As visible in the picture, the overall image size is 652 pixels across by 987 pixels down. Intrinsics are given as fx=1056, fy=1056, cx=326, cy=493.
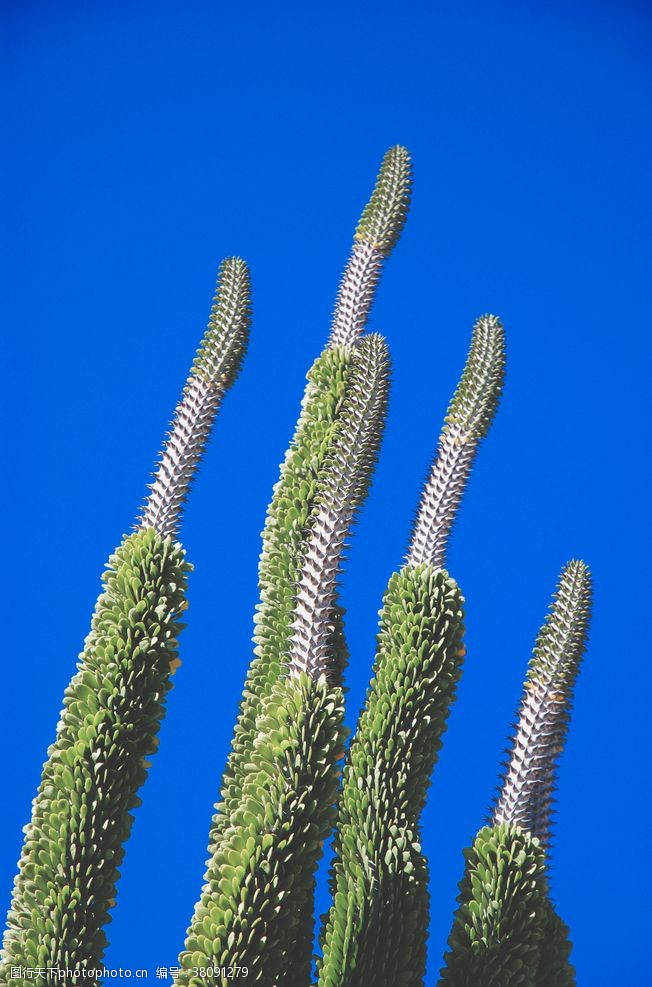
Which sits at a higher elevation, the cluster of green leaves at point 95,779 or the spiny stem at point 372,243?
the spiny stem at point 372,243

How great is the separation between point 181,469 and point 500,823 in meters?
2.58

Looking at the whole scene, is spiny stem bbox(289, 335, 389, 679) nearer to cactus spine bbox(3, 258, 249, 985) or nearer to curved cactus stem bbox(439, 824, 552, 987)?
cactus spine bbox(3, 258, 249, 985)

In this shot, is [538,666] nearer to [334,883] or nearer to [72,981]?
[334,883]

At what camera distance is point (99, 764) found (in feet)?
15.1

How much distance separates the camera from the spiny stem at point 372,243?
6578 mm

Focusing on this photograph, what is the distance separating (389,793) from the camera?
5090 mm

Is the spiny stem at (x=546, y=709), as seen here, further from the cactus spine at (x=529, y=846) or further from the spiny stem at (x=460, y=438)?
the spiny stem at (x=460, y=438)

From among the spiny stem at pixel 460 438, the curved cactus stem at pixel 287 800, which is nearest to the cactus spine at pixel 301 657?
the curved cactus stem at pixel 287 800

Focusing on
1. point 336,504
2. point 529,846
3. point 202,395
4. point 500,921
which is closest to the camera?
point 336,504

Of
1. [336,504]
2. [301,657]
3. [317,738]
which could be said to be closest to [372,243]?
[336,504]

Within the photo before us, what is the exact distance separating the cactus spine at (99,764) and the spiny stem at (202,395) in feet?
0.58

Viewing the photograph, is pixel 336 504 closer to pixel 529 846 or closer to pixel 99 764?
pixel 99 764

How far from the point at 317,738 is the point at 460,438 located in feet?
7.38

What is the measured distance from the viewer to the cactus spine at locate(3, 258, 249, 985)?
4.55m
